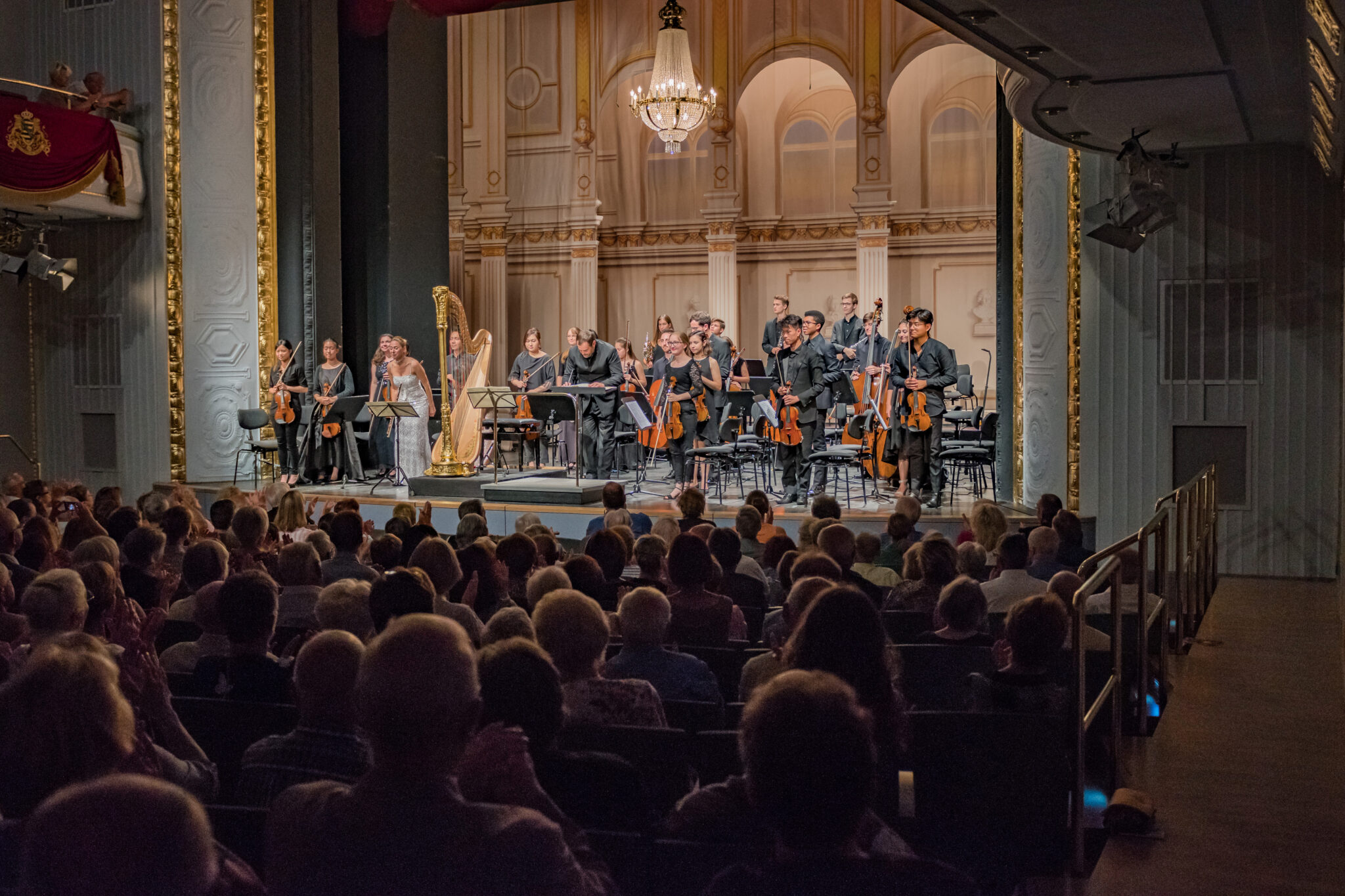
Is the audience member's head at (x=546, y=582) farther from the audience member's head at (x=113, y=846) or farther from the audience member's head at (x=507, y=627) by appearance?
the audience member's head at (x=113, y=846)

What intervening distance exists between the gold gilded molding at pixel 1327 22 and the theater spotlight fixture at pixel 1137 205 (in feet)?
9.61

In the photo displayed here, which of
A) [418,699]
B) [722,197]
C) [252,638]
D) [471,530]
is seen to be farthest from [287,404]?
[418,699]

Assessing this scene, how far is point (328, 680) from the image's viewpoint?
2461 millimetres

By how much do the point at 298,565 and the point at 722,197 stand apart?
13.0 meters

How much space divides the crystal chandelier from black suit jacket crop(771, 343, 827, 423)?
3.57m

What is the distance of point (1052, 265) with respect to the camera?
9.45 meters

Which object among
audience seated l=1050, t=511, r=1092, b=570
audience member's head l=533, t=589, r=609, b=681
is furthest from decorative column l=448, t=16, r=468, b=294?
audience member's head l=533, t=589, r=609, b=681

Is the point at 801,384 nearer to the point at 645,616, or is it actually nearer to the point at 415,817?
the point at 645,616

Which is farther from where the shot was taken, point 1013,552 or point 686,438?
point 686,438

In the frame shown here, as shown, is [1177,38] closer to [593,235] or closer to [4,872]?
[4,872]

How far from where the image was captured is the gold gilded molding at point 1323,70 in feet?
16.3

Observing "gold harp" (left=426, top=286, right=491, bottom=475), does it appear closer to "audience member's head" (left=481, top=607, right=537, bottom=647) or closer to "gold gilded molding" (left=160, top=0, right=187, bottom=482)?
"gold gilded molding" (left=160, top=0, right=187, bottom=482)

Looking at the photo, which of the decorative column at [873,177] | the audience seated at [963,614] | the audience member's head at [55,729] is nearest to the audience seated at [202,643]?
the audience member's head at [55,729]

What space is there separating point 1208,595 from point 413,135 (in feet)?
28.9
